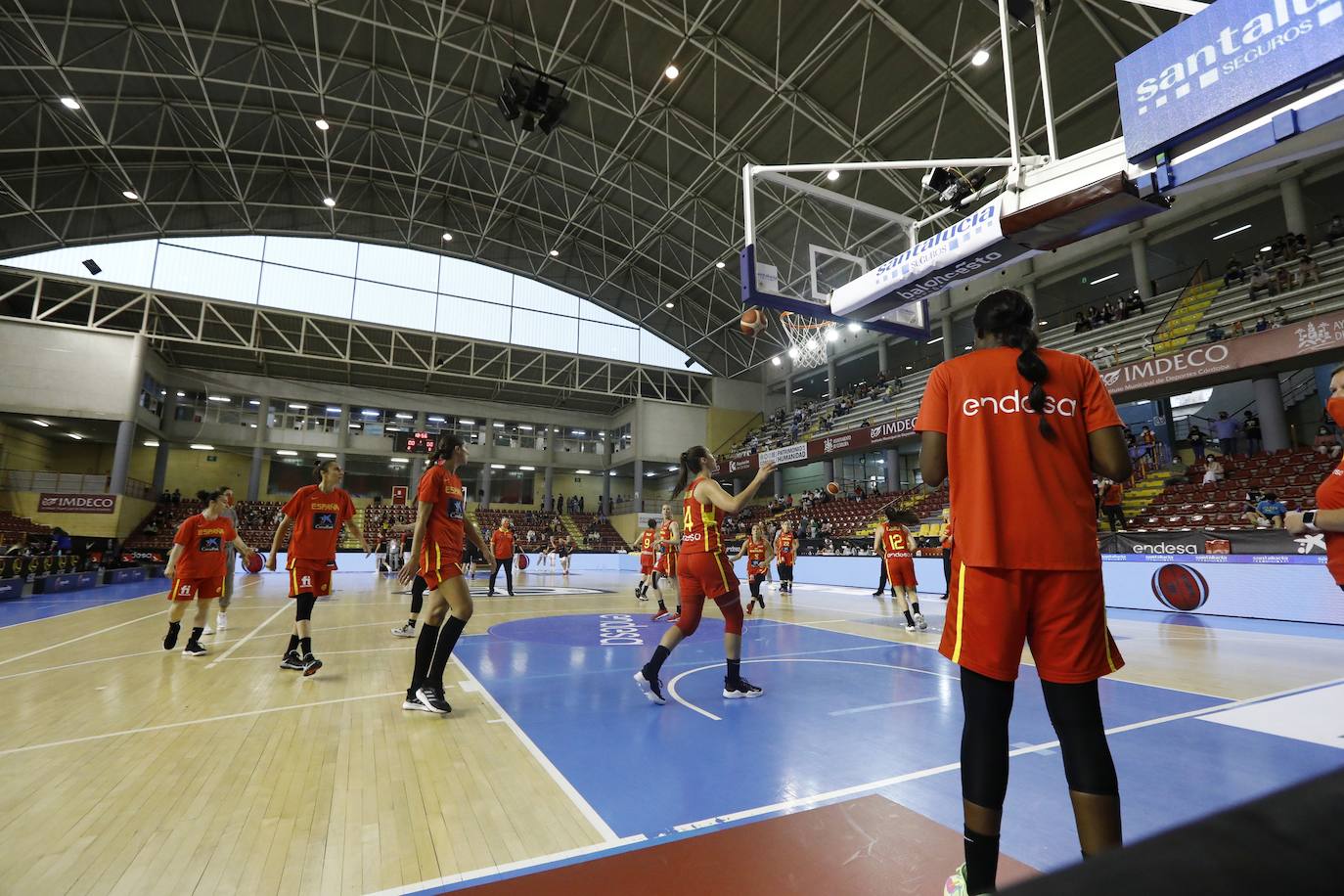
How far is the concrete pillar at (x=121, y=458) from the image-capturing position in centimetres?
2347

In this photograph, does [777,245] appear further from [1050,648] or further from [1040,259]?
[1040,259]

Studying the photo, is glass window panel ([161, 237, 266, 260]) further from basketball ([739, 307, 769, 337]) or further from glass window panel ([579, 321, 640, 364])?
basketball ([739, 307, 769, 337])

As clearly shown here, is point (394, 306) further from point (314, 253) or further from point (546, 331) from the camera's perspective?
point (546, 331)

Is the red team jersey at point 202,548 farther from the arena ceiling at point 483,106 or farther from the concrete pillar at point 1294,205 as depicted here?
the concrete pillar at point 1294,205

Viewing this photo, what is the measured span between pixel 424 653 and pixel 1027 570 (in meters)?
4.31

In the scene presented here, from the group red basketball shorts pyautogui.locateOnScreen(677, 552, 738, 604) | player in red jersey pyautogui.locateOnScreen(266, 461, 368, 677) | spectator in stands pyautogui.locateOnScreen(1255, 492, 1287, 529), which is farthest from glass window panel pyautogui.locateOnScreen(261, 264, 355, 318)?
spectator in stands pyautogui.locateOnScreen(1255, 492, 1287, 529)

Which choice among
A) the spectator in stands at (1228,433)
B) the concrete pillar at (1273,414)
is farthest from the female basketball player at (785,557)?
the concrete pillar at (1273,414)

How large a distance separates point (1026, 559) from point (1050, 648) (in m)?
0.29

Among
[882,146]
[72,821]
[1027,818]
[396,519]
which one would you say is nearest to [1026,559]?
[1027,818]

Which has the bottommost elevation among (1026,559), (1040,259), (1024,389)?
(1026,559)

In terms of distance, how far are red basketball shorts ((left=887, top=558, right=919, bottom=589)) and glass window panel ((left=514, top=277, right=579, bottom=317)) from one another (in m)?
25.9

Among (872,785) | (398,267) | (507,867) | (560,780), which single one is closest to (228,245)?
(398,267)

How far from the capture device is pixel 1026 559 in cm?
205

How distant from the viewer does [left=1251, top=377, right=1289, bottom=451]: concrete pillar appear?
1569 cm
